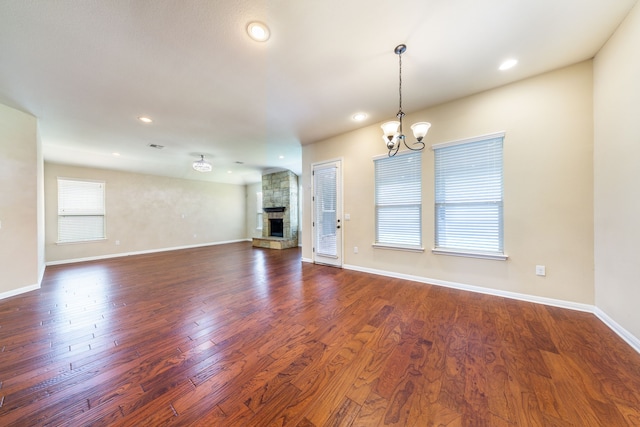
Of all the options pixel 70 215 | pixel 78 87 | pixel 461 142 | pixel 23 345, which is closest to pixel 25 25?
pixel 78 87

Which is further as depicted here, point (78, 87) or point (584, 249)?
point (78, 87)

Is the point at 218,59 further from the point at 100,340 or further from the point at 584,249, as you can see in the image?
the point at 584,249

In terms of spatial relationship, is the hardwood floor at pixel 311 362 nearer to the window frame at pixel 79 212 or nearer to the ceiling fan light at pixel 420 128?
the ceiling fan light at pixel 420 128

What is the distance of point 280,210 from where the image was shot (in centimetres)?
772

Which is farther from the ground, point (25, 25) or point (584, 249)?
point (25, 25)

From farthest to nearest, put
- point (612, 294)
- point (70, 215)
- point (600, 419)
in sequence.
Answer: point (70, 215) < point (612, 294) < point (600, 419)

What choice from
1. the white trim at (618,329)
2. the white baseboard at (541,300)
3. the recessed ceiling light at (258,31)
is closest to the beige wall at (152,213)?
the recessed ceiling light at (258,31)

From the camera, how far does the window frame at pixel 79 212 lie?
5328 millimetres

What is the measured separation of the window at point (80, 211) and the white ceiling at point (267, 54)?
2.60 meters

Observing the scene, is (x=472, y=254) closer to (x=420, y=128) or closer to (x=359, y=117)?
(x=420, y=128)

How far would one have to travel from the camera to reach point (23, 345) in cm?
191

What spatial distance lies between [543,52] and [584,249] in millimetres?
2178

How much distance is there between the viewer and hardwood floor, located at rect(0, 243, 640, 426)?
1.24 meters

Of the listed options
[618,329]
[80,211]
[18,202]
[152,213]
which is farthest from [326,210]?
[80,211]
